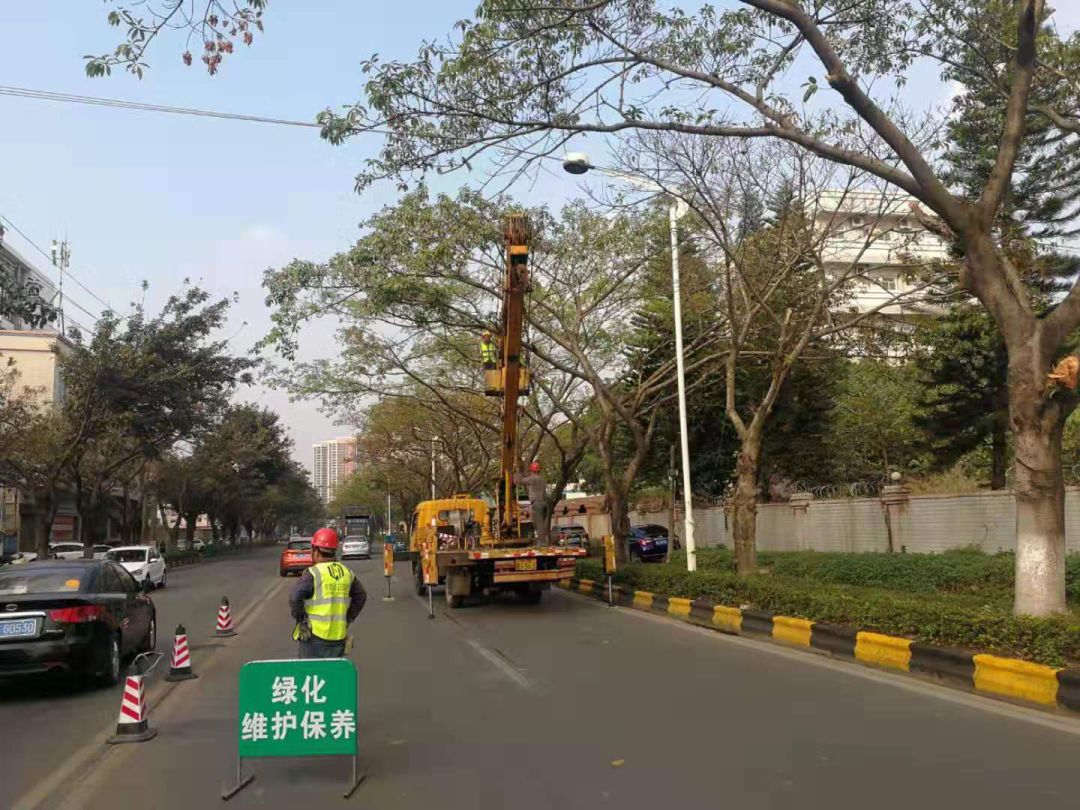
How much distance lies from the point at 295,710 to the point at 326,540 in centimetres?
148

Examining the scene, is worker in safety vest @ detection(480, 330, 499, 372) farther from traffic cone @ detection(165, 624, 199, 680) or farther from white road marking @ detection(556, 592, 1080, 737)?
traffic cone @ detection(165, 624, 199, 680)

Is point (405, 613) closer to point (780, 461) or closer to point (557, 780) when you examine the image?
point (557, 780)

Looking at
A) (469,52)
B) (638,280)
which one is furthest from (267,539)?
(469,52)

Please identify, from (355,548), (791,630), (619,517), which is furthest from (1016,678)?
(355,548)

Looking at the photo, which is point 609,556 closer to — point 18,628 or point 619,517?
point 619,517

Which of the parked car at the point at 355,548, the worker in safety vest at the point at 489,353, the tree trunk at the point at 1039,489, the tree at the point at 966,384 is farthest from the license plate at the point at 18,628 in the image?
the parked car at the point at 355,548

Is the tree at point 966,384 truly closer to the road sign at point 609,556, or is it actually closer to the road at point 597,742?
the road sign at point 609,556

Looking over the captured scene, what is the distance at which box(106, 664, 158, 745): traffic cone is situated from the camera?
6.99 m

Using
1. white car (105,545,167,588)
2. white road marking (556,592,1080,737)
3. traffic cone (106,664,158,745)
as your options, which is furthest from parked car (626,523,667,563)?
traffic cone (106,664,158,745)

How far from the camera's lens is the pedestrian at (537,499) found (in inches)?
783

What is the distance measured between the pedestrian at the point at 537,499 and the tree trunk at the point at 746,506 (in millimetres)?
5133

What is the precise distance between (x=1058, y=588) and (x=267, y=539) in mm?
130572

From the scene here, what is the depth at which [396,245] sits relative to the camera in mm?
17031

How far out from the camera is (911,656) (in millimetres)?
9242
